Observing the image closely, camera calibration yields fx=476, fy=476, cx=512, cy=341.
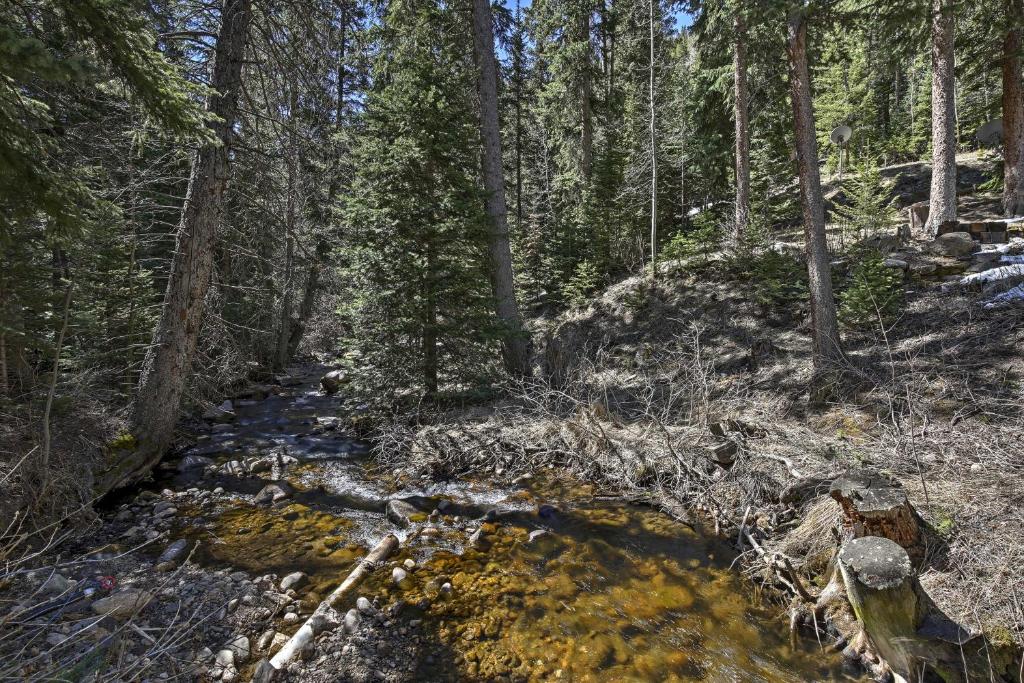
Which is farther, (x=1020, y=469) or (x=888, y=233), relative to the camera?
(x=888, y=233)

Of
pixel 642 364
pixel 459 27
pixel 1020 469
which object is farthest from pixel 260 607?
pixel 459 27

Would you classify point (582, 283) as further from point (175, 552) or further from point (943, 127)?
point (175, 552)

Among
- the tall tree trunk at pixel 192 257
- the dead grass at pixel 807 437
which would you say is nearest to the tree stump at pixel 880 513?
the dead grass at pixel 807 437

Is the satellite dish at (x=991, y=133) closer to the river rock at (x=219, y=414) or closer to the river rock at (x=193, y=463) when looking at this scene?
the river rock at (x=193, y=463)

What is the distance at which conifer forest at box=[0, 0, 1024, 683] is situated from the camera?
11.6ft

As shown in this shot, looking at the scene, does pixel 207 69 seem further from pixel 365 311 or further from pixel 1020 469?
pixel 1020 469

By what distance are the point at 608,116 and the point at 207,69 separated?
53.5 ft

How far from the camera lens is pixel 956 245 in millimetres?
9125

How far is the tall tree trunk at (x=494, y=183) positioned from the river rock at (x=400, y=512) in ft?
14.7

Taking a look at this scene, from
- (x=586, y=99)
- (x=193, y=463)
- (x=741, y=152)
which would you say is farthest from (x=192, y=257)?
(x=586, y=99)

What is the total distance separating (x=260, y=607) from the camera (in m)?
3.98

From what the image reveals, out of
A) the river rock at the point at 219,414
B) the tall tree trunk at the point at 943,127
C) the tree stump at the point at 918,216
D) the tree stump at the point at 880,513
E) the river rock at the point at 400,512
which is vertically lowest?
the river rock at the point at 400,512

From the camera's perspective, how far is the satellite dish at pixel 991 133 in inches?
484

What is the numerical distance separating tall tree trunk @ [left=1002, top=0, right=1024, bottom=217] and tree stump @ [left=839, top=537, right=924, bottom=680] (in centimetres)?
1147
